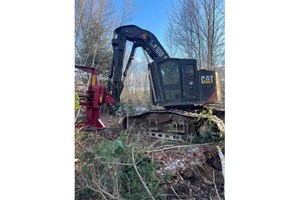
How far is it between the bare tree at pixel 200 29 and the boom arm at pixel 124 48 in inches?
4.0

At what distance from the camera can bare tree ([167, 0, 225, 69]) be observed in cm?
170

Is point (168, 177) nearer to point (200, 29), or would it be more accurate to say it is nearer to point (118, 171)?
point (118, 171)

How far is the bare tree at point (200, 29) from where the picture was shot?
1696 mm

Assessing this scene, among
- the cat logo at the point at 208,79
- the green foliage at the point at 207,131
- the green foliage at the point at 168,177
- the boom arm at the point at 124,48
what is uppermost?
the boom arm at the point at 124,48

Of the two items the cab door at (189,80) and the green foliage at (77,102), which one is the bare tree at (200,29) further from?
the green foliage at (77,102)

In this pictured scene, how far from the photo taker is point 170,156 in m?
1.76

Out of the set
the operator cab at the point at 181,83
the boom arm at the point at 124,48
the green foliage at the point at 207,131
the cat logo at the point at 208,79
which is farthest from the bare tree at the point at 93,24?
the green foliage at the point at 207,131

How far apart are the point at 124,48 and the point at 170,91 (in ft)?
1.13

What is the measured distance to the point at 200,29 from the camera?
1710mm

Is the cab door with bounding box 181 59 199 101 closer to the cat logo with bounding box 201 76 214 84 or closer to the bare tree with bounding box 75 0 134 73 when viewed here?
the cat logo with bounding box 201 76 214 84
